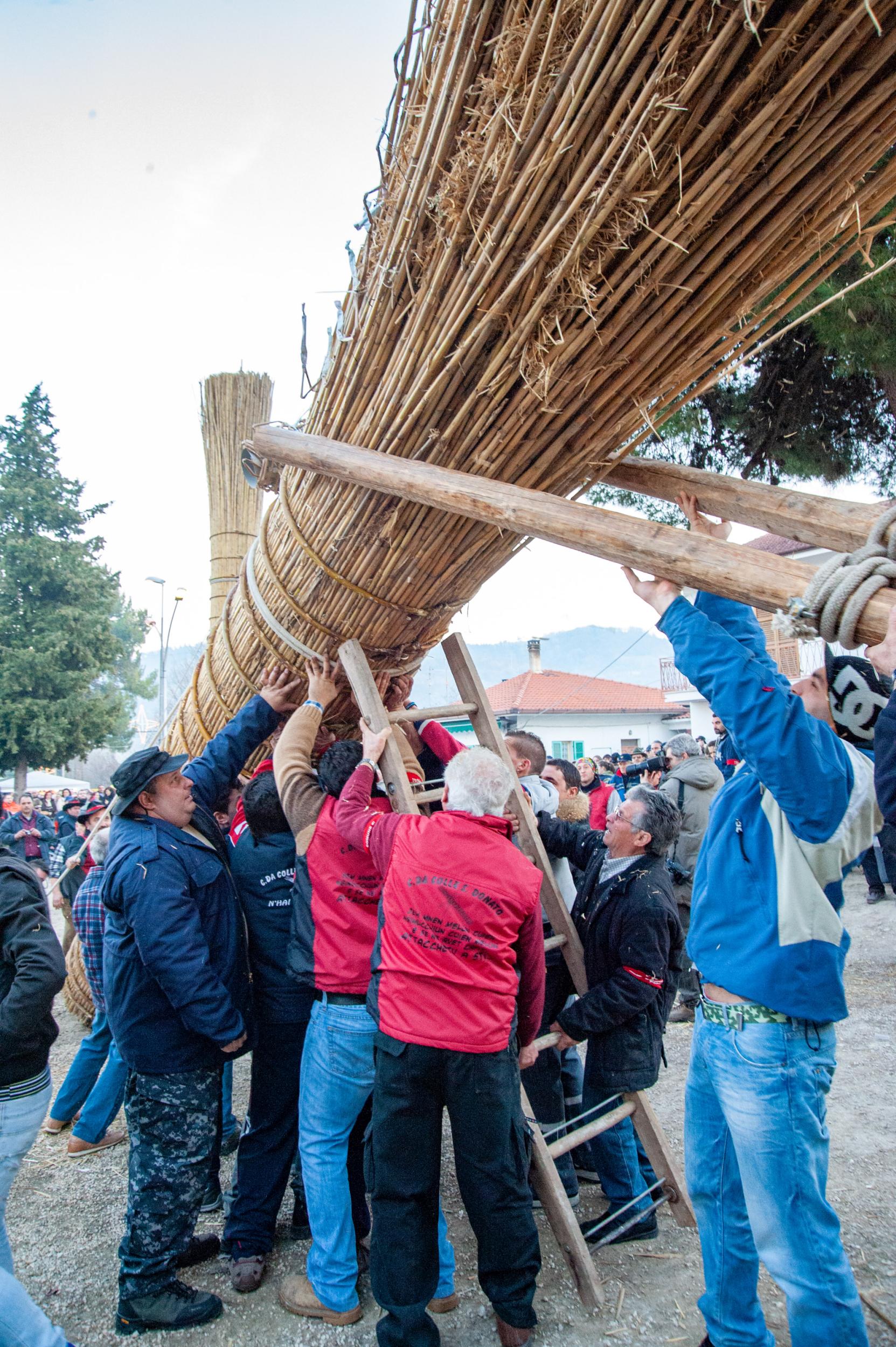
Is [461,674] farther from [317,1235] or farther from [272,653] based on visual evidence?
[317,1235]

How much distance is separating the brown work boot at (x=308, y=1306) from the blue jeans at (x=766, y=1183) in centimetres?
106

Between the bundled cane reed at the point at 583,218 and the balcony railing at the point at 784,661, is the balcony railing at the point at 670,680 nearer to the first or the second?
the balcony railing at the point at 784,661

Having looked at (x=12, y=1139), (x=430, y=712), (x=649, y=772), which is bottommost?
(x=12, y=1139)

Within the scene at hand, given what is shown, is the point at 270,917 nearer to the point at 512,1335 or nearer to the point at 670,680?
the point at 512,1335

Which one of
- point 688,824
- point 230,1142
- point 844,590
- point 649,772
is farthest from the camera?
point 649,772

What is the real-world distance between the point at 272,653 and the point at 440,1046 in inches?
58.3

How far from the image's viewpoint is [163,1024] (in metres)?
2.44

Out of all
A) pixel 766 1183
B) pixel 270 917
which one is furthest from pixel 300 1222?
pixel 766 1183

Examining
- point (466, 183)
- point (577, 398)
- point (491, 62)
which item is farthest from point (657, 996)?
point (491, 62)

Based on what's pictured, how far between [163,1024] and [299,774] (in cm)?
89

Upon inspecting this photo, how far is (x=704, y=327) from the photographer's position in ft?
5.26

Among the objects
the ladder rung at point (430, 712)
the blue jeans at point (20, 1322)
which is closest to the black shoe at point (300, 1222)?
the blue jeans at point (20, 1322)

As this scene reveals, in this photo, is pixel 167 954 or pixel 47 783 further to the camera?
pixel 47 783

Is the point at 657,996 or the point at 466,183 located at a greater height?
the point at 466,183
